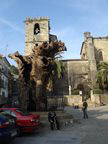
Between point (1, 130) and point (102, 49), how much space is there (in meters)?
48.3

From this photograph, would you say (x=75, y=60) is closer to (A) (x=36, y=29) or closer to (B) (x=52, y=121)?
(A) (x=36, y=29)

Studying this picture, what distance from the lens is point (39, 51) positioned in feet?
49.0

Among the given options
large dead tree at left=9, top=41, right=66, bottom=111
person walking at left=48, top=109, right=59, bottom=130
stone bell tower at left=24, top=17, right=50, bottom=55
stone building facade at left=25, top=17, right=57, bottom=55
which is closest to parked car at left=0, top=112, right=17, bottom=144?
person walking at left=48, top=109, right=59, bottom=130

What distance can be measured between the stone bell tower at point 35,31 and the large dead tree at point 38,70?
112ft

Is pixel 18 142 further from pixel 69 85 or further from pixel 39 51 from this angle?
pixel 69 85

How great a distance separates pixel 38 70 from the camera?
1484cm

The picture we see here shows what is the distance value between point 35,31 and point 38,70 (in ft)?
127

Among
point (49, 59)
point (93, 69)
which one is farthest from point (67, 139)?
point (93, 69)

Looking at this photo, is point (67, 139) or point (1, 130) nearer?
point (1, 130)

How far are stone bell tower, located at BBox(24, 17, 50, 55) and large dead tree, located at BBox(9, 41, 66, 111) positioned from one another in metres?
34.0

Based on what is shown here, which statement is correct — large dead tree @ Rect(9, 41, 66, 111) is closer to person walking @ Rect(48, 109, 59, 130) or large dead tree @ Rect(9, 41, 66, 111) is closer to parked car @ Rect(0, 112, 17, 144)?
person walking @ Rect(48, 109, 59, 130)

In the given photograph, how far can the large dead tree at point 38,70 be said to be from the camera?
47.6ft

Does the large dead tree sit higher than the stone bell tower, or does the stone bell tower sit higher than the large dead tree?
the stone bell tower

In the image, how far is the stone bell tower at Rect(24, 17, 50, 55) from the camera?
4920 centimetres
